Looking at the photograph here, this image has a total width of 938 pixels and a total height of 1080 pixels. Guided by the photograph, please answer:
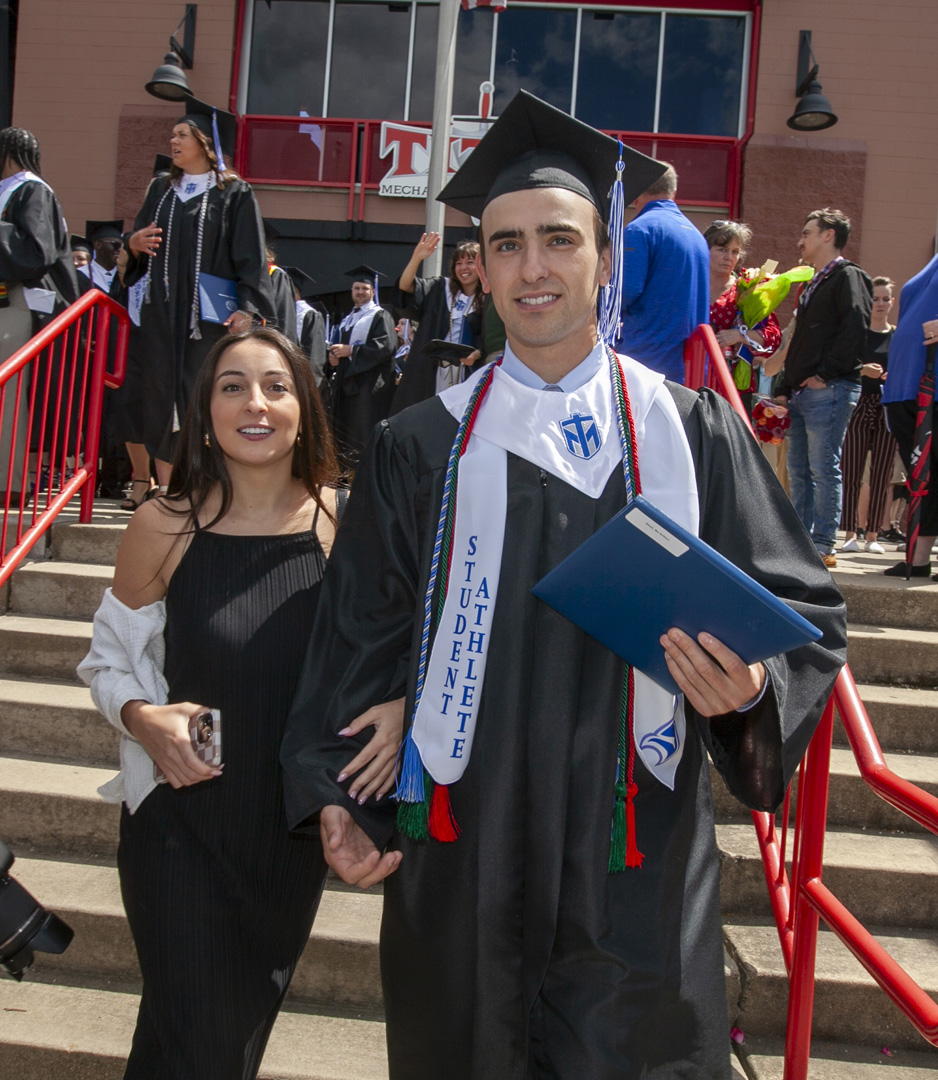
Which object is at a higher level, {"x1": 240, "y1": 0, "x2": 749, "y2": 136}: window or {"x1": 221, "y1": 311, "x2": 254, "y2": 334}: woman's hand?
{"x1": 240, "y1": 0, "x2": 749, "y2": 136}: window

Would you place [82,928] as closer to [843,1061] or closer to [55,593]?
[55,593]

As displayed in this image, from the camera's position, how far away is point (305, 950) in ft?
9.78

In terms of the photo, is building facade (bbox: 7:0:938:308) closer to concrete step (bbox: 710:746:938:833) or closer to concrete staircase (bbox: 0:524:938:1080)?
concrete staircase (bbox: 0:524:938:1080)

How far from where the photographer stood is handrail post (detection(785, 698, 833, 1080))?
242cm

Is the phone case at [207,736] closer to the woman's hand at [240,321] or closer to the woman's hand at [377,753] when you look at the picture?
the woman's hand at [377,753]

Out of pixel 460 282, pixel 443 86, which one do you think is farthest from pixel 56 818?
pixel 443 86

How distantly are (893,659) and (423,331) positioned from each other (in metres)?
3.50

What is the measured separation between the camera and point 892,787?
6.42ft

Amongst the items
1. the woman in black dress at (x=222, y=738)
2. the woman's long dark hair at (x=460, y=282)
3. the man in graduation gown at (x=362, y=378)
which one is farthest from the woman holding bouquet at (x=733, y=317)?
the woman in black dress at (x=222, y=738)

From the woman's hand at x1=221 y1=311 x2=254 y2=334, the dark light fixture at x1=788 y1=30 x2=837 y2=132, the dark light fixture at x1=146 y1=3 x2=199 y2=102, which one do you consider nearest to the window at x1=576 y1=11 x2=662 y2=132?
the dark light fixture at x1=788 y1=30 x2=837 y2=132

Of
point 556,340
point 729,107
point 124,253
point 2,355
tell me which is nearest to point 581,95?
point 729,107

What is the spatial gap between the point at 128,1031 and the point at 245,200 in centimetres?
397

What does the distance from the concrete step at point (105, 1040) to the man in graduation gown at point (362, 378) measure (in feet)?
17.2

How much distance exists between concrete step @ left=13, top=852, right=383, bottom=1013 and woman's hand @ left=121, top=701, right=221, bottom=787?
128cm
